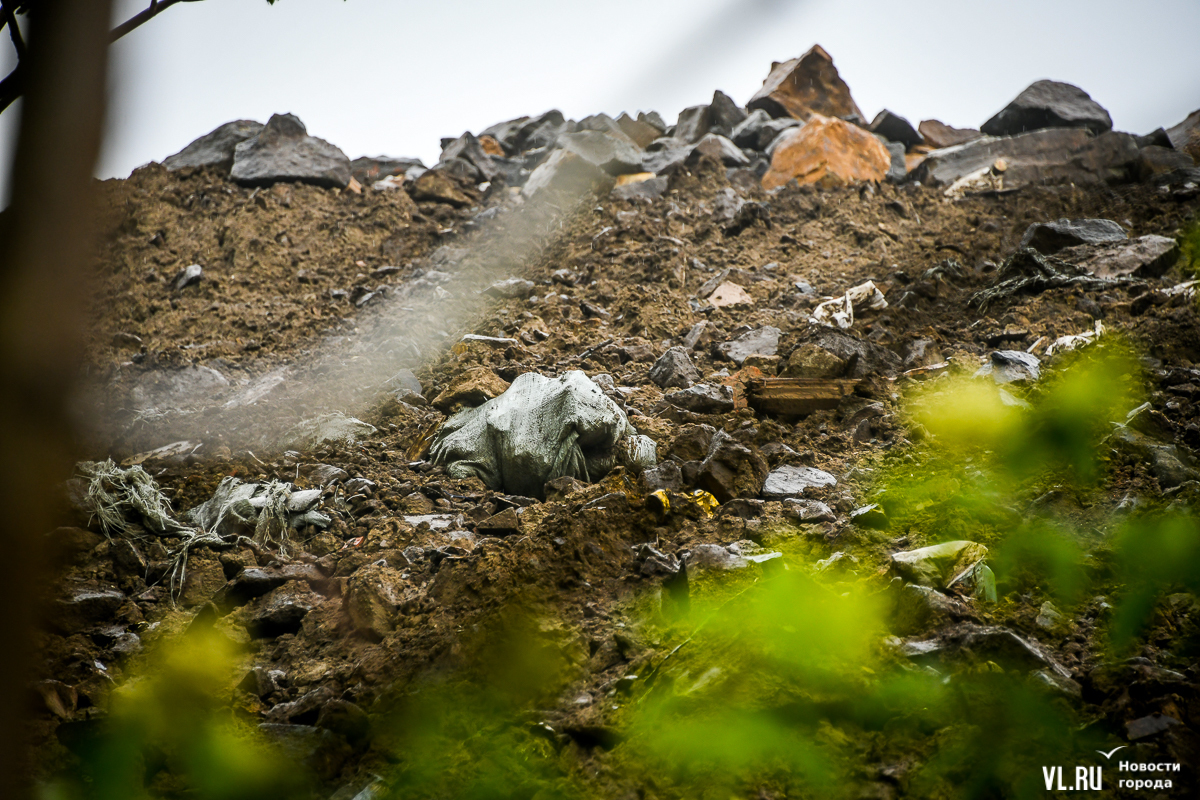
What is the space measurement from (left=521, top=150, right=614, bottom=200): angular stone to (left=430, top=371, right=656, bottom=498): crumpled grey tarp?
5.04 metres

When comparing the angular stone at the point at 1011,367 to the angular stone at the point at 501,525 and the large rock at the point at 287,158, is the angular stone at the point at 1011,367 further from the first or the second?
the large rock at the point at 287,158

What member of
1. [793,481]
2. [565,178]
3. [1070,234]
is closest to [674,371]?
[793,481]

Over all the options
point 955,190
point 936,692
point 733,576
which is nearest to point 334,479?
point 733,576

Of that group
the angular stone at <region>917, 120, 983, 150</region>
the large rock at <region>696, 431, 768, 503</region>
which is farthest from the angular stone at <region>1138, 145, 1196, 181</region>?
the large rock at <region>696, 431, 768, 503</region>

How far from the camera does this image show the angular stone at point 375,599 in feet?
7.98

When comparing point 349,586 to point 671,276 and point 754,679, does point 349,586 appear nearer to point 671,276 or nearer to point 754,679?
point 754,679

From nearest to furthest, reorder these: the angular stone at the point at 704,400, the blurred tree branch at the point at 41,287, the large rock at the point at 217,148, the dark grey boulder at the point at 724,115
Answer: the blurred tree branch at the point at 41,287
the angular stone at the point at 704,400
the large rock at the point at 217,148
the dark grey boulder at the point at 724,115

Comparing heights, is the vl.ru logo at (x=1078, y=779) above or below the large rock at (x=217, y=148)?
below

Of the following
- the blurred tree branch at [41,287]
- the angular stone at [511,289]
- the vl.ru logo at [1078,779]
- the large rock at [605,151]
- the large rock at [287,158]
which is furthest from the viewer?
the large rock at [605,151]

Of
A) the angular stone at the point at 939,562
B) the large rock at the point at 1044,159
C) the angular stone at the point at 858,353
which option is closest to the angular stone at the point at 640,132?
the large rock at the point at 1044,159

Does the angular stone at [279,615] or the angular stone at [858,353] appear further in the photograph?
the angular stone at [858,353]

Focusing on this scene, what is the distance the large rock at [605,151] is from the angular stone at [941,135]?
4388 millimetres

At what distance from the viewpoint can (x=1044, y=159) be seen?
8.21 m

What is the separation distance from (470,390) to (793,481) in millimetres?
1902
